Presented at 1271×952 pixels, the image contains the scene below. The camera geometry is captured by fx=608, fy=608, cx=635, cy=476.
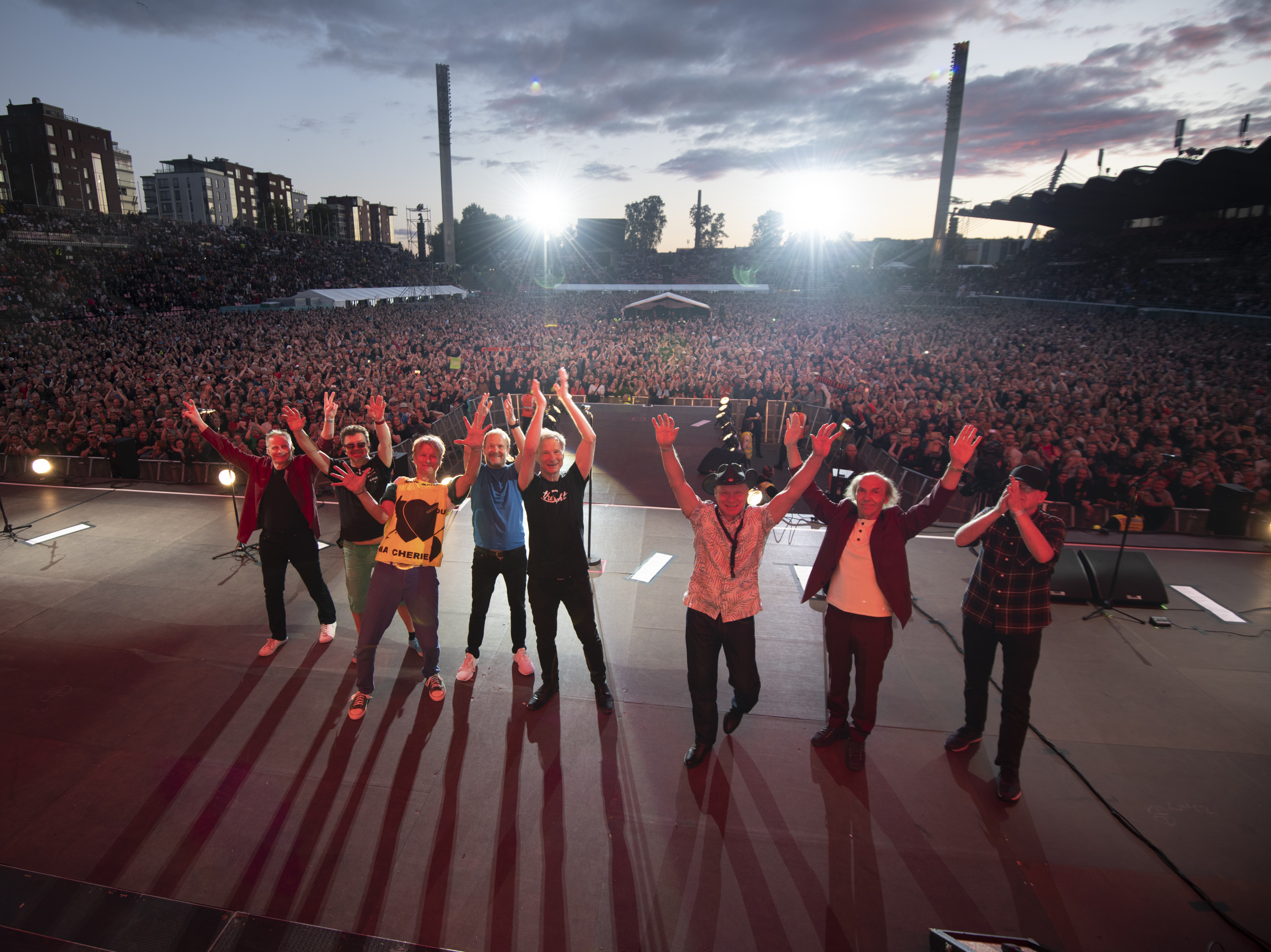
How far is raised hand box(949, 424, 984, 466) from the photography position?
333 centimetres

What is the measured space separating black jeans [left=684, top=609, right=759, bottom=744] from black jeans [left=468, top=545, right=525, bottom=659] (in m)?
1.30

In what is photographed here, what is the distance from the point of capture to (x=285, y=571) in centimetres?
478

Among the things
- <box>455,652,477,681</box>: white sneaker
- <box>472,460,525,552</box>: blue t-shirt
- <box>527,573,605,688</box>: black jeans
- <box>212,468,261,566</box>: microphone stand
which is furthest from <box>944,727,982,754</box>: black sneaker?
<box>212,468,261,566</box>: microphone stand

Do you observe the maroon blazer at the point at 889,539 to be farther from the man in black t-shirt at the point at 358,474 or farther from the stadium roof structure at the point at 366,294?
the stadium roof structure at the point at 366,294

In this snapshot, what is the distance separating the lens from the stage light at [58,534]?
23.2 ft

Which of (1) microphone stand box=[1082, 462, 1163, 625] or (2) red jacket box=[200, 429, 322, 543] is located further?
(1) microphone stand box=[1082, 462, 1163, 625]

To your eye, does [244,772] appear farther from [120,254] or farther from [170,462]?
[120,254]

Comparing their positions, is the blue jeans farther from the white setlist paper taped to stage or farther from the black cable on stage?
the black cable on stage

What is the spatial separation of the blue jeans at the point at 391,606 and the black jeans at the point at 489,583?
307mm

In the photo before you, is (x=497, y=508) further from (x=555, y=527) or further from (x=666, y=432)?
(x=666, y=432)

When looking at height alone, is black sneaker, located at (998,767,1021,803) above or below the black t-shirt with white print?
below

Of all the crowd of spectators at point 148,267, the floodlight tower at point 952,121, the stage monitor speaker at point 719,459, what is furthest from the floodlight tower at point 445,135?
the stage monitor speaker at point 719,459

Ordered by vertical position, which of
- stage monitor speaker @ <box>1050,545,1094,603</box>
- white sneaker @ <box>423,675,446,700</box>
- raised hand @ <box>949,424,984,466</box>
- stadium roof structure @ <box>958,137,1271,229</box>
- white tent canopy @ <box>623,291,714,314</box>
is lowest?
white sneaker @ <box>423,675,446,700</box>

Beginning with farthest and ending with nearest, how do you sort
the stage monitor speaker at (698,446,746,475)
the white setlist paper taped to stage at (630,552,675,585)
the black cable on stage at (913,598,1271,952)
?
the stage monitor speaker at (698,446,746,475), the white setlist paper taped to stage at (630,552,675,585), the black cable on stage at (913,598,1271,952)
